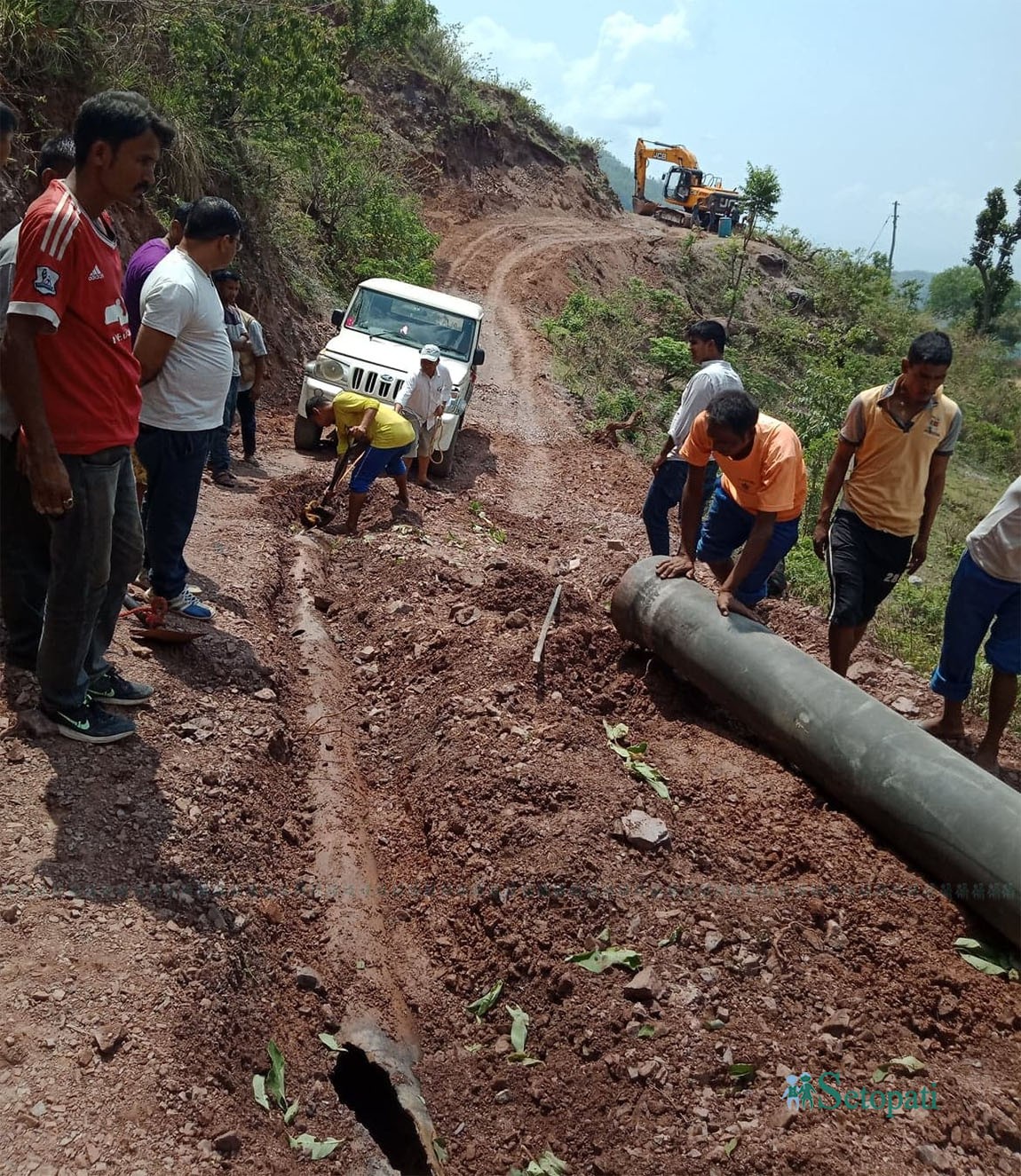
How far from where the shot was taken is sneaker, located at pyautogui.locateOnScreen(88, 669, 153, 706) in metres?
3.79

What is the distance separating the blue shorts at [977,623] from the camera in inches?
171

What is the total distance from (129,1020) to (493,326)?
1717 centimetres

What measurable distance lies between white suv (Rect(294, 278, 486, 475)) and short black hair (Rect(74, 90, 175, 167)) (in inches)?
235

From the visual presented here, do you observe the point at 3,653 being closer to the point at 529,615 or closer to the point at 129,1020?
the point at 129,1020

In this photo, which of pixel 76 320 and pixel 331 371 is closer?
pixel 76 320

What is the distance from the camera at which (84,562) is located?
3.19 m

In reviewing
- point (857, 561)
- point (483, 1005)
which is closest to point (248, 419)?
point (857, 561)

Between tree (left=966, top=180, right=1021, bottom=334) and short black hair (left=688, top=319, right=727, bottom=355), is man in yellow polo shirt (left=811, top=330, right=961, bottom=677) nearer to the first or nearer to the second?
short black hair (left=688, top=319, right=727, bottom=355)

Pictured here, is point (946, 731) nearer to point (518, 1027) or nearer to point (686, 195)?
point (518, 1027)

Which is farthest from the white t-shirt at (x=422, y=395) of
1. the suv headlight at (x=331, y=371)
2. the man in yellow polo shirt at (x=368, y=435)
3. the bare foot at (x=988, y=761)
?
the bare foot at (x=988, y=761)

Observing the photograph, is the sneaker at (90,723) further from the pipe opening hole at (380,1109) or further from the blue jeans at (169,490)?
the pipe opening hole at (380,1109)

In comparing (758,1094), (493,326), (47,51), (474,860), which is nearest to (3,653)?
(474,860)

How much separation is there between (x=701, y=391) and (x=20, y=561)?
12.4 ft

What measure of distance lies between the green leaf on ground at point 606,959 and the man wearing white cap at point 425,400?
5539 mm
